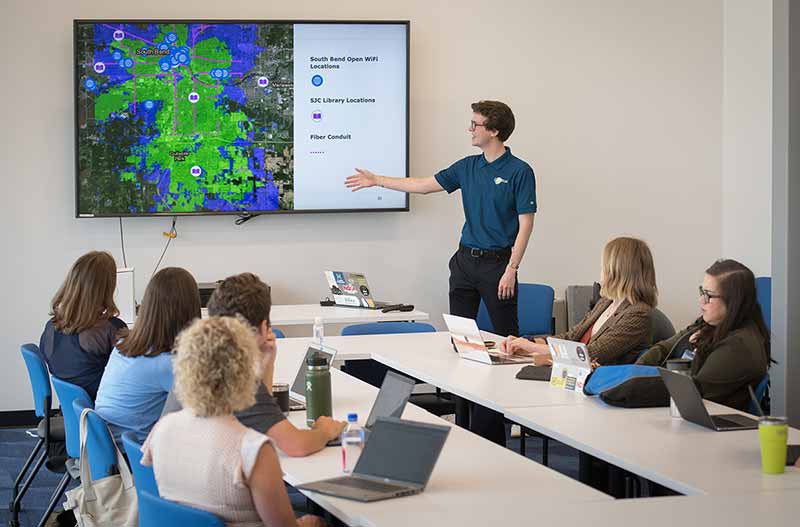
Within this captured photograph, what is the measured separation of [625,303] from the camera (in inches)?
178

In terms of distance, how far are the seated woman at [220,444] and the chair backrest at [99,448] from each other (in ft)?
2.88

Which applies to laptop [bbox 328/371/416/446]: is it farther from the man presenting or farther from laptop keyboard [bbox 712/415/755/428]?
the man presenting

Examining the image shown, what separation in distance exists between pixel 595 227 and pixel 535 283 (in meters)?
0.61

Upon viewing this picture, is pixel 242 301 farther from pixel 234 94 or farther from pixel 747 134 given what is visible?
pixel 747 134

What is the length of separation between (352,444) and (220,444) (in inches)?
26.0

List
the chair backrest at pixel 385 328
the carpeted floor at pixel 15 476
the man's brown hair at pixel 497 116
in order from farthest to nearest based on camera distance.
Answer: the man's brown hair at pixel 497 116 → the chair backrest at pixel 385 328 → the carpeted floor at pixel 15 476

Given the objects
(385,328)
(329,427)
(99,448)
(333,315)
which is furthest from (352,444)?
(333,315)

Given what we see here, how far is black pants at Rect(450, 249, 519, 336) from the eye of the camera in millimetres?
6160

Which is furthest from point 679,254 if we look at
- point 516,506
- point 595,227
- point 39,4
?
point 516,506

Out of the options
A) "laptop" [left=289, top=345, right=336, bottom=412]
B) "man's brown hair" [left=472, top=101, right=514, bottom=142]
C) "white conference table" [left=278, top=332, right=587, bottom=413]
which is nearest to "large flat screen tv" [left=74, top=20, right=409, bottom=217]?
"man's brown hair" [left=472, top=101, right=514, bottom=142]

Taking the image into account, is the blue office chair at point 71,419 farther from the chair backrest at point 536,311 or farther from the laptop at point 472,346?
the chair backrest at point 536,311

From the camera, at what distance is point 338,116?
702 centimetres

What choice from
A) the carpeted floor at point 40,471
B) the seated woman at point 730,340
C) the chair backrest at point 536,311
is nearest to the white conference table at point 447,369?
the seated woman at point 730,340

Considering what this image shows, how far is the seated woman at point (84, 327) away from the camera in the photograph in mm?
4324
